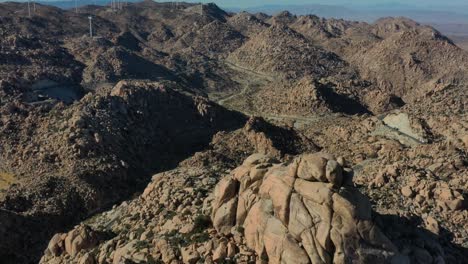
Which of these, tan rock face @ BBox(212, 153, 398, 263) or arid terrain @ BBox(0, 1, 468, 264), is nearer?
tan rock face @ BBox(212, 153, 398, 263)

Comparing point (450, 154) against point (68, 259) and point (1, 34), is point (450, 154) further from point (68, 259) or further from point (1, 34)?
point (1, 34)

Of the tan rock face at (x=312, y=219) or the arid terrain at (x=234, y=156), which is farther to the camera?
the arid terrain at (x=234, y=156)

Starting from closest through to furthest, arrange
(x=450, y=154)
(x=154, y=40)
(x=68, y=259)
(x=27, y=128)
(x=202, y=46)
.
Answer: (x=68, y=259) → (x=450, y=154) → (x=27, y=128) → (x=202, y=46) → (x=154, y=40)

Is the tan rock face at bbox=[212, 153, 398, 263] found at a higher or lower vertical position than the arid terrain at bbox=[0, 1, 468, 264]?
higher

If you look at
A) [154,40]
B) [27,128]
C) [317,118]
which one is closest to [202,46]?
[154,40]

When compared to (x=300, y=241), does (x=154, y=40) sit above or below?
below
